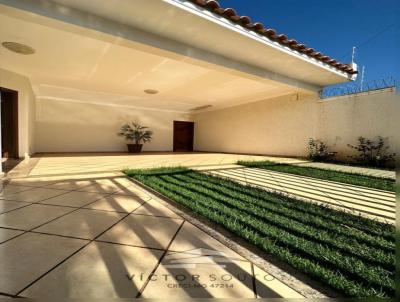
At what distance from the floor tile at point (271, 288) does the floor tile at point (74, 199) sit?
64.0 inches

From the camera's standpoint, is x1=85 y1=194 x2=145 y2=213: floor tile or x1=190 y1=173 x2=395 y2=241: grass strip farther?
x1=85 y1=194 x2=145 y2=213: floor tile

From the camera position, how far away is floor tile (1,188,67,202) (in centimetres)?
211

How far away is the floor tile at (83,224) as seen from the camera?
4.64 feet

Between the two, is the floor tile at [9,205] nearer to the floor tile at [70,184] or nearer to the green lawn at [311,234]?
the floor tile at [70,184]

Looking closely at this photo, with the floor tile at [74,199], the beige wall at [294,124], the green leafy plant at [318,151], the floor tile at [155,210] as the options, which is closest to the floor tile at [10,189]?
the floor tile at [74,199]

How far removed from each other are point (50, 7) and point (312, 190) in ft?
12.7

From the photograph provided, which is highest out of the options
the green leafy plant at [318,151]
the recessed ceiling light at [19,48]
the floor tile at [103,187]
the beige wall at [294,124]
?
the recessed ceiling light at [19,48]

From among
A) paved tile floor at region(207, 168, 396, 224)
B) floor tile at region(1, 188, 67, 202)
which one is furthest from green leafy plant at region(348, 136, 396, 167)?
floor tile at region(1, 188, 67, 202)

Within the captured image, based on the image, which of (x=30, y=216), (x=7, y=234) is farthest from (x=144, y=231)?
(x=30, y=216)

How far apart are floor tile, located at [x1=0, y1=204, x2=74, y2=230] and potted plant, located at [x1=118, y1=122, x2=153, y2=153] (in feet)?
24.0

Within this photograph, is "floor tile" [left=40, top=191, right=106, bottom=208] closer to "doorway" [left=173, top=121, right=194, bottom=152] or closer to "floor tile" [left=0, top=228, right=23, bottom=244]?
"floor tile" [left=0, top=228, right=23, bottom=244]

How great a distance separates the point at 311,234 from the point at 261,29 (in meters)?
3.28

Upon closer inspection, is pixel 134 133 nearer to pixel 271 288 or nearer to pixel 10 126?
pixel 10 126

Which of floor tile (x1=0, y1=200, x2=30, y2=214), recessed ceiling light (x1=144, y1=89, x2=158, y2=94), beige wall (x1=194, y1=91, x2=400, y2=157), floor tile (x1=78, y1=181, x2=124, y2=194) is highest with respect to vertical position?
recessed ceiling light (x1=144, y1=89, x2=158, y2=94)
